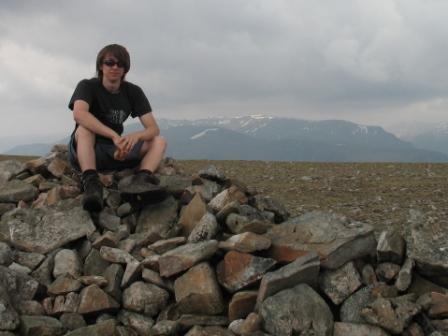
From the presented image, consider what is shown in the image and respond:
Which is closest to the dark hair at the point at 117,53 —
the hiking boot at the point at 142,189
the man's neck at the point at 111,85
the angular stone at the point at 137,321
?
the man's neck at the point at 111,85

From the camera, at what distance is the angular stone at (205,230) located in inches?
356

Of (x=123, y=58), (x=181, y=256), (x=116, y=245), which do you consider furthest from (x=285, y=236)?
(x=123, y=58)

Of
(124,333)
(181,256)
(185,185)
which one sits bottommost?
(124,333)

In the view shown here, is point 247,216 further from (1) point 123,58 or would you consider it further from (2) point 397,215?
(2) point 397,215

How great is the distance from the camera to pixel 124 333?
7.49m

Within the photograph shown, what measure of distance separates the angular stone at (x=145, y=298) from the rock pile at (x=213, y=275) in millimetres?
18

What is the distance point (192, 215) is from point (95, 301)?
110 inches

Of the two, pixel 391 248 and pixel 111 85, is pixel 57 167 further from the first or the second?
pixel 391 248

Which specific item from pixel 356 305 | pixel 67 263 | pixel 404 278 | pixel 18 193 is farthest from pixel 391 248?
pixel 18 193

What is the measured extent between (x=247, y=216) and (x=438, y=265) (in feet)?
12.5

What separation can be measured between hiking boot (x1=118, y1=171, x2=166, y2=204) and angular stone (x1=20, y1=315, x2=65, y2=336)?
3.10 meters

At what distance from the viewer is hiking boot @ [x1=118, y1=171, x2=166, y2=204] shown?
9.84m

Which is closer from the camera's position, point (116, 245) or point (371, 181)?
point (116, 245)

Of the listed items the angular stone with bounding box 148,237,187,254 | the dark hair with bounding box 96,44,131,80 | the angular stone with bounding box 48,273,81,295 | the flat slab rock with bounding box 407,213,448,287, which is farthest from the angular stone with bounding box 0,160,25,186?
the flat slab rock with bounding box 407,213,448,287
